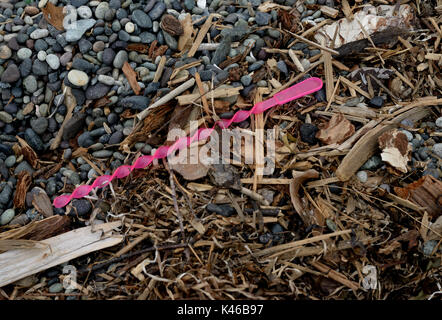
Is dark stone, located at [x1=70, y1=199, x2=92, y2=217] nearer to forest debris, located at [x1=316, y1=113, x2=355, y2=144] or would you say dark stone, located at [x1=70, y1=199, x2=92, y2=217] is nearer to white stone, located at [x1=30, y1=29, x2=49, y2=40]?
white stone, located at [x1=30, y1=29, x2=49, y2=40]

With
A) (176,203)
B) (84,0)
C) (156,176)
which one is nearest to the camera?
(176,203)

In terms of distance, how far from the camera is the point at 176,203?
2248mm

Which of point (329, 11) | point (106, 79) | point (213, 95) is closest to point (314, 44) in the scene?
point (329, 11)

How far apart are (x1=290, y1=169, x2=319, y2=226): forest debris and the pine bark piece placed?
3.73ft

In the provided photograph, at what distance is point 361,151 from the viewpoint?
229cm

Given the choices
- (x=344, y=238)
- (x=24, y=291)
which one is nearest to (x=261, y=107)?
(x=344, y=238)

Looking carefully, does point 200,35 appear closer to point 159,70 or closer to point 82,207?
point 159,70

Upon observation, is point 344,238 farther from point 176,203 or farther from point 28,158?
point 28,158

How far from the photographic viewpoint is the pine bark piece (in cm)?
262

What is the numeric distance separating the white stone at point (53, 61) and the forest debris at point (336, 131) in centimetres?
175

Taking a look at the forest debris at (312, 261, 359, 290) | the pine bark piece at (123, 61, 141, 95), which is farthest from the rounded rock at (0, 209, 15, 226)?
the forest debris at (312, 261, 359, 290)

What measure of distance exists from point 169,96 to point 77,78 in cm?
62

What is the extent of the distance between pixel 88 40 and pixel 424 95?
7.30 ft

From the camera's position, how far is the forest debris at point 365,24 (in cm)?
273
